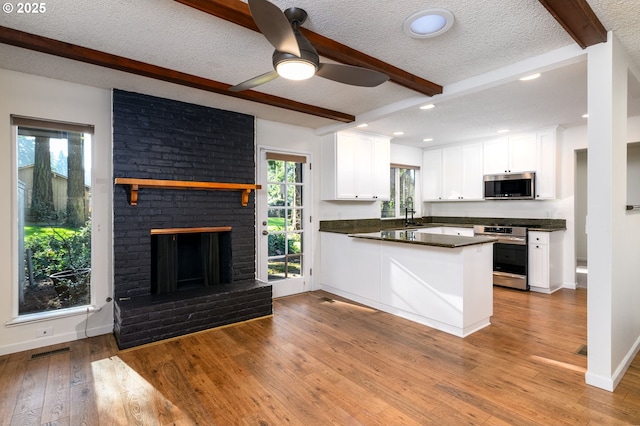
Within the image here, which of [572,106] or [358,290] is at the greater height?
[572,106]

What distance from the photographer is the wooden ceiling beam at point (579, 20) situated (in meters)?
1.87

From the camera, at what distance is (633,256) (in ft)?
9.02

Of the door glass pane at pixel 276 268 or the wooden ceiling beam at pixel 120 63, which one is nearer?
the wooden ceiling beam at pixel 120 63

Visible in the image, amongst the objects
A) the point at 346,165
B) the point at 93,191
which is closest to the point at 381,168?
the point at 346,165

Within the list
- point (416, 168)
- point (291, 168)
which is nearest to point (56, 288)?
point (291, 168)

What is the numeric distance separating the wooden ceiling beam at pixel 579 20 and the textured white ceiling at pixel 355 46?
0.22 ft

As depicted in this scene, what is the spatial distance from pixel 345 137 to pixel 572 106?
2.83m

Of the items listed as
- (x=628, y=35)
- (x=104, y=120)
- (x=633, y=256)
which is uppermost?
(x=628, y=35)

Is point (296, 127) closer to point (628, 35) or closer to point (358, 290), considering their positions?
point (358, 290)

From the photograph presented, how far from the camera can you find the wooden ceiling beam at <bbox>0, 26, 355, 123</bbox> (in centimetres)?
229

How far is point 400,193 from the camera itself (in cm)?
639

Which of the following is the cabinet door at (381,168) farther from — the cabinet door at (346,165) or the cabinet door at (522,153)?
the cabinet door at (522,153)

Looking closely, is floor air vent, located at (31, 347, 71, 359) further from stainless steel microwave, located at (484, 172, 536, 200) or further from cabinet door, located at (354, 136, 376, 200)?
stainless steel microwave, located at (484, 172, 536, 200)

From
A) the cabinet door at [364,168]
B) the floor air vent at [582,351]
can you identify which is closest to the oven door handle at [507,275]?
the floor air vent at [582,351]
